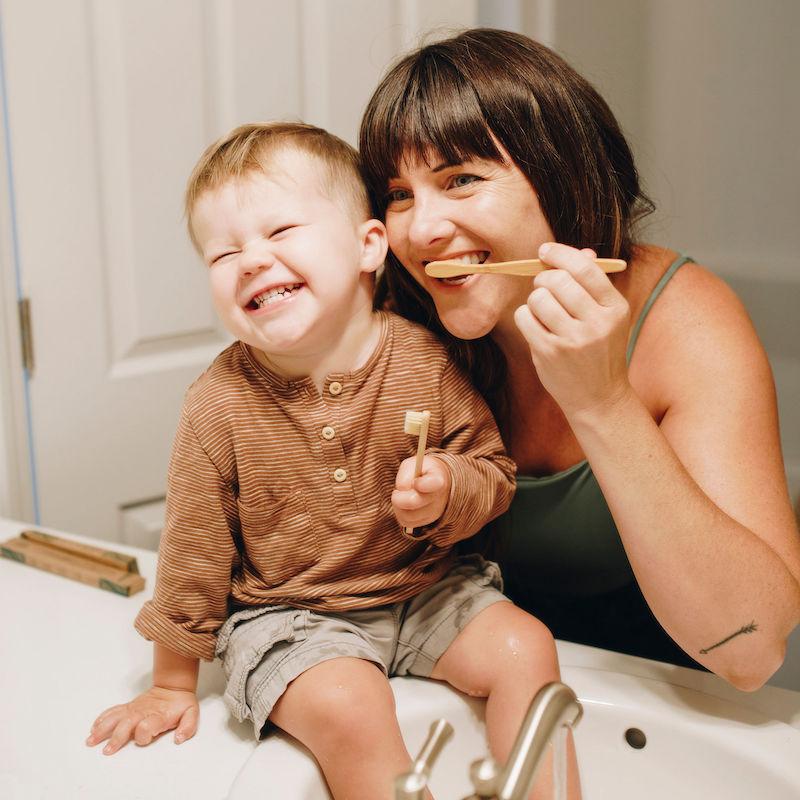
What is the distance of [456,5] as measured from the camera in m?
1.73

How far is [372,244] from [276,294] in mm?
125

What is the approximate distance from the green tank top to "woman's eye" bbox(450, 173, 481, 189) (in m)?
0.24

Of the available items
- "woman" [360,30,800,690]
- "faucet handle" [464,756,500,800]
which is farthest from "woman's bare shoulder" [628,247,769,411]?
"faucet handle" [464,756,500,800]

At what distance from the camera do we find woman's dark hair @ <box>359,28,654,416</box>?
832mm

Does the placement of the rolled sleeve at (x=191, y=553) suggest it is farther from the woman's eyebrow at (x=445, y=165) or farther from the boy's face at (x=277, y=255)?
the woman's eyebrow at (x=445, y=165)

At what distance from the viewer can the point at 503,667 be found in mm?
781

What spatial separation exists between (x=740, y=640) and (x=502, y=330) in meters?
0.39

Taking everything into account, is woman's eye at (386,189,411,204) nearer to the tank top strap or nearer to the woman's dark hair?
the woman's dark hair

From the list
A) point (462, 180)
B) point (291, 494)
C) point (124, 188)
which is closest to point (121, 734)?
point (291, 494)

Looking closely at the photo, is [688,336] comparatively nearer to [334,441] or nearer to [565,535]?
[565,535]

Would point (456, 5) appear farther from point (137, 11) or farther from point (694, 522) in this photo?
point (694, 522)

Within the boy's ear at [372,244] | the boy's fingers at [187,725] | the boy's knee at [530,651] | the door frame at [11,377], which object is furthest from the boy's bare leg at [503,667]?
the door frame at [11,377]

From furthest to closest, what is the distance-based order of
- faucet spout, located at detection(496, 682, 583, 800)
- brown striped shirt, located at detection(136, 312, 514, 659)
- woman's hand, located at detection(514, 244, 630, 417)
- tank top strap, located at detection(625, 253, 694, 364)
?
tank top strap, located at detection(625, 253, 694, 364) < brown striped shirt, located at detection(136, 312, 514, 659) < woman's hand, located at detection(514, 244, 630, 417) < faucet spout, located at detection(496, 682, 583, 800)

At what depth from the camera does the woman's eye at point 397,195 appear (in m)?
0.88
